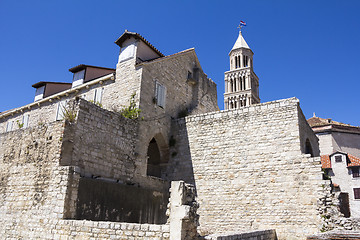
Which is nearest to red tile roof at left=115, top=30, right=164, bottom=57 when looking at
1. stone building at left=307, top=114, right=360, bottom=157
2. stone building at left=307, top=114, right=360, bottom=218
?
stone building at left=307, top=114, right=360, bottom=218

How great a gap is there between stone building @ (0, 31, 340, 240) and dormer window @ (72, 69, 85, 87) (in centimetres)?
12

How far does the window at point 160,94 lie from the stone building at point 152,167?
0.06 metres

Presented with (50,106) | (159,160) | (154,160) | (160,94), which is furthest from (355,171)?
(50,106)

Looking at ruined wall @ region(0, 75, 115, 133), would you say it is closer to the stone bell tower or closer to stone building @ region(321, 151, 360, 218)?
stone building @ region(321, 151, 360, 218)

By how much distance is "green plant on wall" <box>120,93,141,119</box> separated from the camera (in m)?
14.0

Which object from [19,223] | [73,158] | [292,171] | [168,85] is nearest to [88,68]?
[168,85]

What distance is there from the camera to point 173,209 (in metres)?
7.38

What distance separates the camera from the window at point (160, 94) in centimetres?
1562

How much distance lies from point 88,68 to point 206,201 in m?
10.6

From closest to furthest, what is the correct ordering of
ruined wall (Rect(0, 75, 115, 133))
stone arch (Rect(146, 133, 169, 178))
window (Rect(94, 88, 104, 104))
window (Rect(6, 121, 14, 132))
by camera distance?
stone arch (Rect(146, 133, 169, 178))
ruined wall (Rect(0, 75, 115, 133))
window (Rect(94, 88, 104, 104))
window (Rect(6, 121, 14, 132))

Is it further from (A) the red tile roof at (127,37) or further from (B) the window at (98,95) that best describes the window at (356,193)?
(B) the window at (98,95)

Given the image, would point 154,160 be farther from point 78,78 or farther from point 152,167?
point 78,78

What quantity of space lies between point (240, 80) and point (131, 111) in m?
41.1

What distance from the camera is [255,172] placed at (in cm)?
1287
